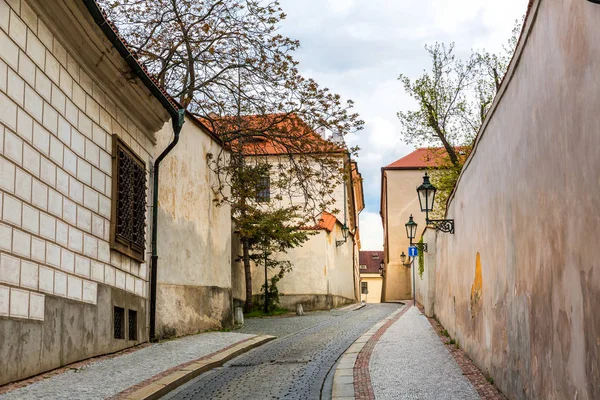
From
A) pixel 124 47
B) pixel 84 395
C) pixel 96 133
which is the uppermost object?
pixel 124 47

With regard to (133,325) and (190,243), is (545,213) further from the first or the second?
(190,243)

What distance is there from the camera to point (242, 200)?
18922 millimetres

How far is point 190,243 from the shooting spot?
1681 centimetres

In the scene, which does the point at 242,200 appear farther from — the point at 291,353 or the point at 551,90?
the point at 551,90

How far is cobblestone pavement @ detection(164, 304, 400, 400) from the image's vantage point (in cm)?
881

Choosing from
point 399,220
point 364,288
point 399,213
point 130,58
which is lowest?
point 364,288

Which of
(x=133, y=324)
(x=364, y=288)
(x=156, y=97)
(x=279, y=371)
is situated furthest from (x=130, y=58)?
(x=364, y=288)

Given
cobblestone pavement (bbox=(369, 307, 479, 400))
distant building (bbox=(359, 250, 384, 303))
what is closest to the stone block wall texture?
cobblestone pavement (bbox=(369, 307, 479, 400))

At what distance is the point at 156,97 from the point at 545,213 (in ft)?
30.2

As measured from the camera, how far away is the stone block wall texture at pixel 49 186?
27.8 feet

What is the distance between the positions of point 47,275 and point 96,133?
9.62ft

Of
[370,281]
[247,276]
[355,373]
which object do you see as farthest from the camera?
[370,281]

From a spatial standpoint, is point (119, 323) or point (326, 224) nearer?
point (119, 323)

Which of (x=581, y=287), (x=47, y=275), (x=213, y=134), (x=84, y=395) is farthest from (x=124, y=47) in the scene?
(x=581, y=287)
